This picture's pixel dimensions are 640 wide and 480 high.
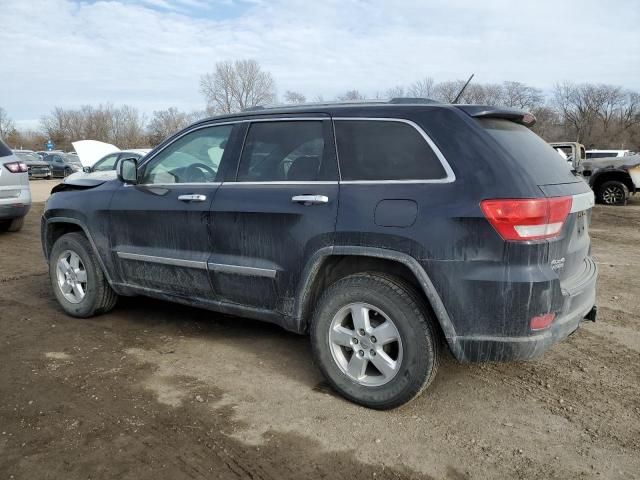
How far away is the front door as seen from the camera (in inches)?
158

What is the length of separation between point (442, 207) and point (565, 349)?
203 centimetres

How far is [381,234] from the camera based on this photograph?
3.14 meters

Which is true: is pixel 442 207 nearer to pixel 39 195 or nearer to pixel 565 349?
pixel 565 349

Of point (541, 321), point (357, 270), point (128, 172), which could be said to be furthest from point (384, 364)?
point (128, 172)

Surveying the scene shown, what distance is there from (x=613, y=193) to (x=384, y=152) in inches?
589

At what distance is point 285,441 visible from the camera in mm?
2943

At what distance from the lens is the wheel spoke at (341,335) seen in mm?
3318

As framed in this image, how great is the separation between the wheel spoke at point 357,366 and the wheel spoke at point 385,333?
0.17 metres

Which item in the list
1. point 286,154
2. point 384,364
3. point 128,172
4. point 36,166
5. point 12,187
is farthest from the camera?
point 36,166

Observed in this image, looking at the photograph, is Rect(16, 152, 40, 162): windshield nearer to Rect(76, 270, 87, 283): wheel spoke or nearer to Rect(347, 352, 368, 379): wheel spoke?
Rect(76, 270, 87, 283): wheel spoke

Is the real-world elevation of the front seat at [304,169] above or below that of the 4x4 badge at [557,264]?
above

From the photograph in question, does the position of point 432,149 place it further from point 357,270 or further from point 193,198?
point 193,198

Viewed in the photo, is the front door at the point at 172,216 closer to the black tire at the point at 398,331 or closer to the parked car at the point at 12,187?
the black tire at the point at 398,331

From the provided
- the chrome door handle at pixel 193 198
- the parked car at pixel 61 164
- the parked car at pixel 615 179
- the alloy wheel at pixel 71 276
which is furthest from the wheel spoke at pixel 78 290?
the parked car at pixel 61 164
